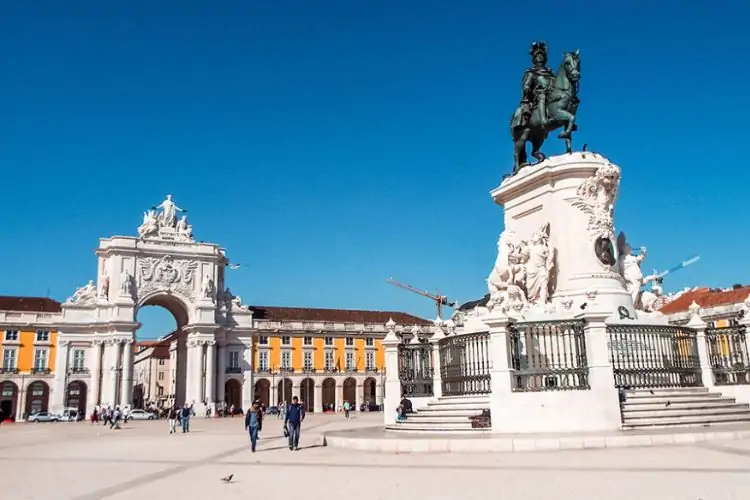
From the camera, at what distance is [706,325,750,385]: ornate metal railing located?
694 inches

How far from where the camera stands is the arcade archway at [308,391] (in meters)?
77.3

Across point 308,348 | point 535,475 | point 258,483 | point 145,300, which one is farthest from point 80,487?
point 308,348

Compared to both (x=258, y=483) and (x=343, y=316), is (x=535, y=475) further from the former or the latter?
(x=343, y=316)

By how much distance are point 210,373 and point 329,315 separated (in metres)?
20.2

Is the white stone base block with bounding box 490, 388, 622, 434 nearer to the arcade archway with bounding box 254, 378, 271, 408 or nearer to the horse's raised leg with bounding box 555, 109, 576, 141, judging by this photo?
the horse's raised leg with bounding box 555, 109, 576, 141

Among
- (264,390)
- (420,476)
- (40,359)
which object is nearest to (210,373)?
(264,390)

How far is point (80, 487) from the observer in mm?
10367

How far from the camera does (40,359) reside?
2665 inches

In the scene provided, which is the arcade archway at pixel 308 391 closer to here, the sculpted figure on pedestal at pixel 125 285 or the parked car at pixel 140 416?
the sculpted figure on pedestal at pixel 125 285

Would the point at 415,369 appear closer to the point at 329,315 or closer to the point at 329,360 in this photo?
the point at 329,360

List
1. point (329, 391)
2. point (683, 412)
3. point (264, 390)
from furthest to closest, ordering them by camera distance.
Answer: point (329, 391), point (264, 390), point (683, 412)

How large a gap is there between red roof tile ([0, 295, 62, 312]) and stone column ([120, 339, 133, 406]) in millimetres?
11711

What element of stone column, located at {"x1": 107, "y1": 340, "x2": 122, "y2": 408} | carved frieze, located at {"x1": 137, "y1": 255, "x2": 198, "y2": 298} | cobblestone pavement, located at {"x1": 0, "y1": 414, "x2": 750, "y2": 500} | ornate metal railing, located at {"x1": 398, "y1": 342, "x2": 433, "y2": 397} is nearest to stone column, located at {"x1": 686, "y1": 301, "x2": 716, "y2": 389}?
cobblestone pavement, located at {"x1": 0, "y1": 414, "x2": 750, "y2": 500}

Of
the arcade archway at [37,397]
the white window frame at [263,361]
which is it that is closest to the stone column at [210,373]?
the white window frame at [263,361]
